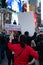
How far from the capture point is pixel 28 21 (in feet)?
26.6

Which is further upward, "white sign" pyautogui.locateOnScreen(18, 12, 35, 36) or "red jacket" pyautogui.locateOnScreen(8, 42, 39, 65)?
"white sign" pyautogui.locateOnScreen(18, 12, 35, 36)

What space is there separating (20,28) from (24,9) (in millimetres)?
15365

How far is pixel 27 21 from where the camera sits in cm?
816

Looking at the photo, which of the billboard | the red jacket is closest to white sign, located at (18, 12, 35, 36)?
the red jacket

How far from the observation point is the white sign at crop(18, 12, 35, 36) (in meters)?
7.99

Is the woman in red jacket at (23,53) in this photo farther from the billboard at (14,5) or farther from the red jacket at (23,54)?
the billboard at (14,5)

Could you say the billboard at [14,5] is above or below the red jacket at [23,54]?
above

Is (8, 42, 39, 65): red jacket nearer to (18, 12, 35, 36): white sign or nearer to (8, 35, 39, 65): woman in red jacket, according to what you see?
(8, 35, 39, 65): woman in red jacket

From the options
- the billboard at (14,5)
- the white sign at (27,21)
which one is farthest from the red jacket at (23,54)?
the billboard at (14,5)

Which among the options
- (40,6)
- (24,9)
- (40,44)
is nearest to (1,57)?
(40,44)

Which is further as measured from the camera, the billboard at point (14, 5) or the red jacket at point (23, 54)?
the billboard at point (14, 5)

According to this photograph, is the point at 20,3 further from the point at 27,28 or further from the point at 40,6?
the point at 27,28

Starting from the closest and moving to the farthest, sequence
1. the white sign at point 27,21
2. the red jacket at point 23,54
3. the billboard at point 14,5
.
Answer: the red jacket at point 23,54, the white sign at point 27,21, the billboard at point 14,5

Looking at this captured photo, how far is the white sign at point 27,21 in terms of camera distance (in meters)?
7.99
